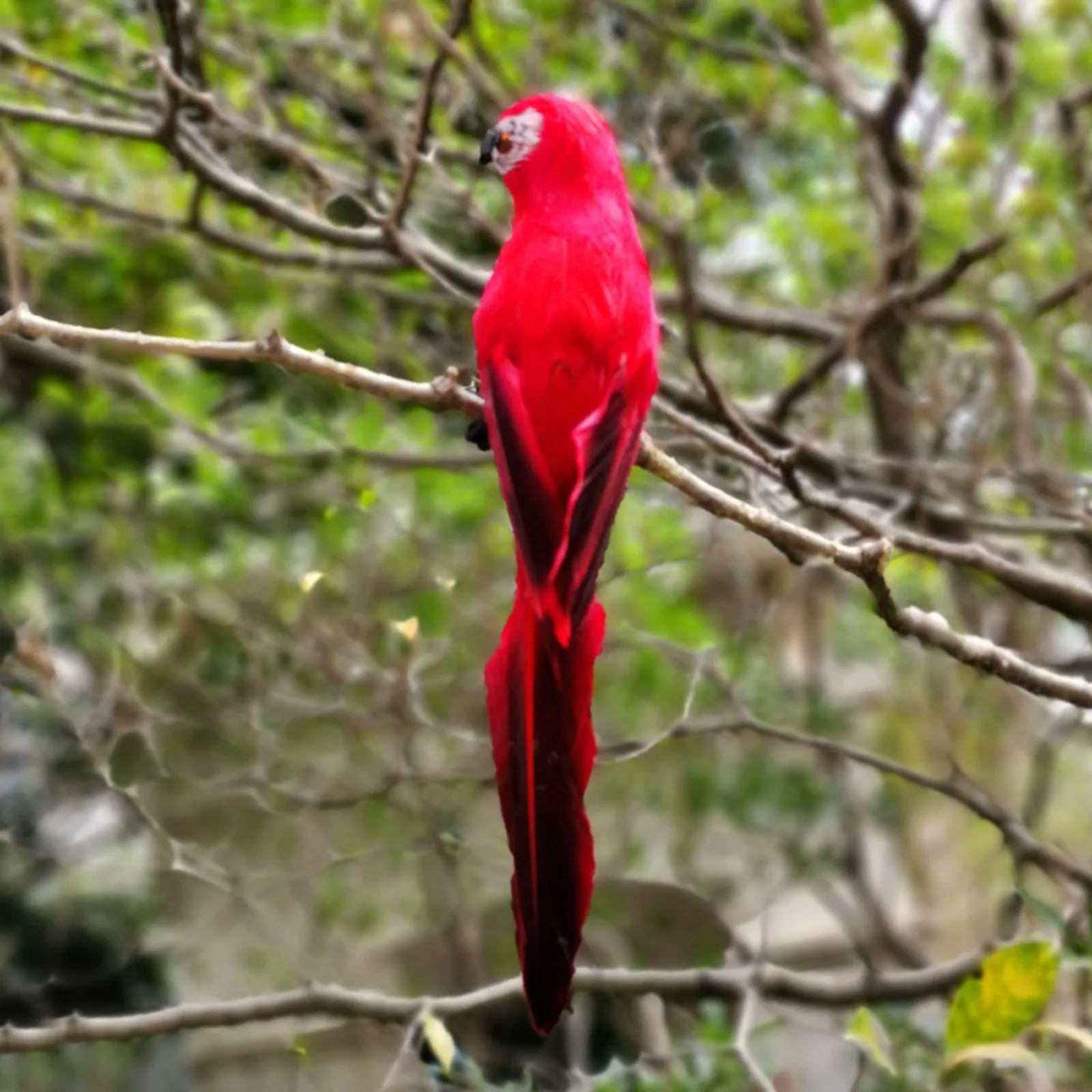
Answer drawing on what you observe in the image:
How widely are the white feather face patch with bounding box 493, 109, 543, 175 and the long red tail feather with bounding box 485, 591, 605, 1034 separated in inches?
14.5

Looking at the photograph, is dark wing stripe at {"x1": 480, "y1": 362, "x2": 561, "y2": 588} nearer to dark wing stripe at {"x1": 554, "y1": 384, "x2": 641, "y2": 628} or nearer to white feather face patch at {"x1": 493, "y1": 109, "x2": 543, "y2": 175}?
dark wing stripe at {"x1": 554, "y1": 384, "x2": 641, "y2": 628}

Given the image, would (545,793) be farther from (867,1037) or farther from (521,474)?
(867,1037)

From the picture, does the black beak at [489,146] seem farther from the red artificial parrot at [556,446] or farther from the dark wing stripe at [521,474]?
the dark wing stripe at [521,474]

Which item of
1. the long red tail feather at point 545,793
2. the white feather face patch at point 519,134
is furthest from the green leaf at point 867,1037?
the white feather face patch at point 519,134

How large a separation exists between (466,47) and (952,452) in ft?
3.65

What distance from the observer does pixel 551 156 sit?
0.93 meters

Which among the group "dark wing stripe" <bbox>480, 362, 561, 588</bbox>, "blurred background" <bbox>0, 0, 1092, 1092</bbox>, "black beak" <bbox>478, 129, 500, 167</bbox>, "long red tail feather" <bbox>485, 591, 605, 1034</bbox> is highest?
"black beak" <bbox>478, 129, 500, 167</bbox>

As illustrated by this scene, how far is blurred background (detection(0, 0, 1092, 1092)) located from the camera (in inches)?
66.7

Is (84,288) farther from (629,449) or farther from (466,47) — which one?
(629,449)

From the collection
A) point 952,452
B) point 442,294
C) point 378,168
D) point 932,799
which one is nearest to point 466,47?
point 378,168

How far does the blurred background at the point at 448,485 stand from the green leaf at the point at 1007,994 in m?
0.06

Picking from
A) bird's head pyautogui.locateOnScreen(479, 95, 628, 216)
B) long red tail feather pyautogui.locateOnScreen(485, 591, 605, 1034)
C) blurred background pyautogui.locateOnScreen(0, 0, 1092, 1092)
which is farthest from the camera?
blurred background pyautogui.locateOnScreen(0, 0, 1092, 1092)

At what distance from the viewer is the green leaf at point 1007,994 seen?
4.16 ft

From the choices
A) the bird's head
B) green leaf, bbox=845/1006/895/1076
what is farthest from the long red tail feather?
green leaf, bbox=845/1006/895/1076
